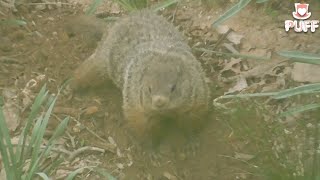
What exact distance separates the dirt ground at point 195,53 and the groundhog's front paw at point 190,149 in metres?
0.03

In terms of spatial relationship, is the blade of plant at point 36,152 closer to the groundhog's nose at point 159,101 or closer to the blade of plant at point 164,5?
the groundhog's nose at point 159,101

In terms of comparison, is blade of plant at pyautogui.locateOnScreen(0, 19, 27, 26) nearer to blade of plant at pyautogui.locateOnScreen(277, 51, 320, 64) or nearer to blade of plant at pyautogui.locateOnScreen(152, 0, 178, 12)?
blade of plant at pyautogui.locateOnScreen(152, 0, 178, 12)

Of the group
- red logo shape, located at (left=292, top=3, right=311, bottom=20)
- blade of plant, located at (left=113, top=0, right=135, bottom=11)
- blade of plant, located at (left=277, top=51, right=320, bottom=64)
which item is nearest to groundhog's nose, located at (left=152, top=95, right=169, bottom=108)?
blade of plant, located at (left=277, top=51, right=320, bottom=64)

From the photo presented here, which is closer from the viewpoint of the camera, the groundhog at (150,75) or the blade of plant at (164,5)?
the groundhog at (150,75)

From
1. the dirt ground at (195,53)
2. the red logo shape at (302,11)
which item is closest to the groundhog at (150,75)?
the dirt ground at (195,53)

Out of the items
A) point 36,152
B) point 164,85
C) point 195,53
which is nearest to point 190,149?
point 164,85

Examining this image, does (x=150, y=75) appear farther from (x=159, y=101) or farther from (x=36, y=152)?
(x=36, y=152)

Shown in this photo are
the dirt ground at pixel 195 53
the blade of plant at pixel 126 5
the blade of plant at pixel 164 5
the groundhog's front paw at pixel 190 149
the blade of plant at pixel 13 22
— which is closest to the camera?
the dirt ground at pixel 195 53

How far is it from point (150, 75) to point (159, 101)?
0.25 m

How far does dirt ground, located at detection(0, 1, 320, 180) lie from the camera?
13.1ft

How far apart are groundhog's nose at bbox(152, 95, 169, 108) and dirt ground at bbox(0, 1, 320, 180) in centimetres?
41

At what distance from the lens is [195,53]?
490 cm

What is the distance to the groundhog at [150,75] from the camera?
3838 millimetres

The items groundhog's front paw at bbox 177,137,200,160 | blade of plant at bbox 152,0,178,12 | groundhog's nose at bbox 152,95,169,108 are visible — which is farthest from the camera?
blade of plant at bbox 152,0,178,12
